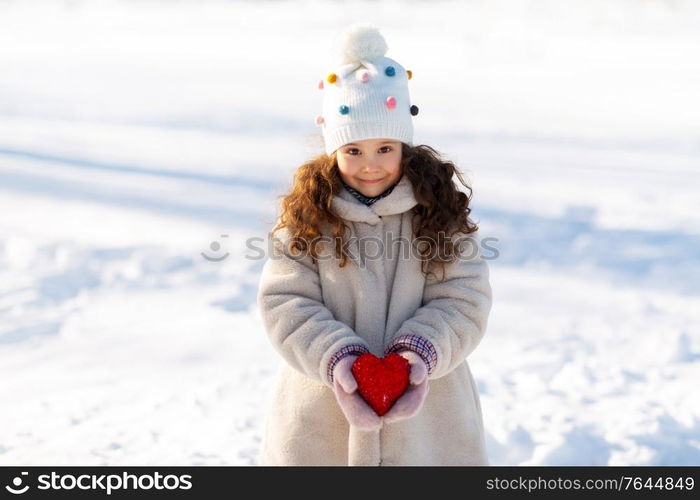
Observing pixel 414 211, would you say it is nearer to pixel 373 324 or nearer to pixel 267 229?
pixel 373 324

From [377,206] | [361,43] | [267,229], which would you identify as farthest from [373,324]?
[267,229]

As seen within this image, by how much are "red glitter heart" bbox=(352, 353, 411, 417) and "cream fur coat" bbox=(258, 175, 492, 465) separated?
0.10 metres

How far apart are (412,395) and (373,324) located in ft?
0.81

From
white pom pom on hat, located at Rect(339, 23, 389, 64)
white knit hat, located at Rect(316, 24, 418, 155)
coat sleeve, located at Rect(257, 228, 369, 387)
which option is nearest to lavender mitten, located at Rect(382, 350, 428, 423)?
coat sleeve, located at Rect(257, 228, 369, 387)

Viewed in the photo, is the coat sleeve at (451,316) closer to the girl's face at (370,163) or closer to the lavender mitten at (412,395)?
the lavender mitten at (412,395)

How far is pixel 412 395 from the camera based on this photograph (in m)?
1.87

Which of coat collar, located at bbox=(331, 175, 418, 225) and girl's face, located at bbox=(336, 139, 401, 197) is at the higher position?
girl's face, located at bbox=(336, 139, 401, 197)

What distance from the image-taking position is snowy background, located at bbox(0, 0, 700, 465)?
333 centimetres

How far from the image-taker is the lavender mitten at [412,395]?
1.86m

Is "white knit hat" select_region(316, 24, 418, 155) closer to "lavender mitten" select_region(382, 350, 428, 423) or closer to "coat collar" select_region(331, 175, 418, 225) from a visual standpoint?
"coat collar" select_region(331, 175, 418, 225)

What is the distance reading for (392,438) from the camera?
2.05m

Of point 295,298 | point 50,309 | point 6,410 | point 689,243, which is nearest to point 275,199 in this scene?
point 295,298

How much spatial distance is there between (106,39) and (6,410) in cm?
1102
